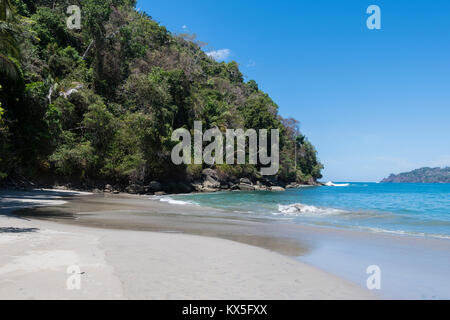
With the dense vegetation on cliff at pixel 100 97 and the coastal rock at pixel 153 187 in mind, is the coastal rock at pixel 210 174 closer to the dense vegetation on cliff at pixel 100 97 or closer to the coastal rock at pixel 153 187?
the dense vegetation on cliff at pixel 100 97

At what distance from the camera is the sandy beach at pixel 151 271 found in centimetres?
385

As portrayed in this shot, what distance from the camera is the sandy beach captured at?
12.6 feet

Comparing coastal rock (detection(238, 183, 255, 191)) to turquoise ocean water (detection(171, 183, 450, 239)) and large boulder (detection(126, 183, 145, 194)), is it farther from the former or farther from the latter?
turquoise ocean water (detection(171, 183, 450, 239))

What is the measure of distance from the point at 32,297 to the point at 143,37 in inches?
1871

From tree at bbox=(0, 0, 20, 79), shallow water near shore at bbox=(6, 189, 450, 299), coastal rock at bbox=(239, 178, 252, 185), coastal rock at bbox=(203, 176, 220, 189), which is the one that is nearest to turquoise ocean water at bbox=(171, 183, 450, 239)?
shallow water near shore at bbox=(6, 189, 450, 299)

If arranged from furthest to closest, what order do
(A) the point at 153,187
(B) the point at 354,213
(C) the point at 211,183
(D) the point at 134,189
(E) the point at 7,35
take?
(C) the point at 211,183, (A) the point at 153,187, (D) the point at 134,189, (B) the point at 354,213, (E) the point at 7,35

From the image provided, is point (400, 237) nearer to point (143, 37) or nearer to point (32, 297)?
point (32, 297)

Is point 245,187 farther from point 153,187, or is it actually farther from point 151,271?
point 151,271

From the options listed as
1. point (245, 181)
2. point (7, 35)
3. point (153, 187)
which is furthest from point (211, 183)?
point (7, 35)

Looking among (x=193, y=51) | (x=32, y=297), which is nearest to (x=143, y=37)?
(x=193, y=51)

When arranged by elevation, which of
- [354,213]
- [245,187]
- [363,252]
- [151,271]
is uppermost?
[151,271]

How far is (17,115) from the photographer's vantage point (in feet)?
58.6

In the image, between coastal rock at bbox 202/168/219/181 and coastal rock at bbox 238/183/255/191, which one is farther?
coastal rock at bbox 238/183/255/191

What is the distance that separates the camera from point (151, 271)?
4758 mm
